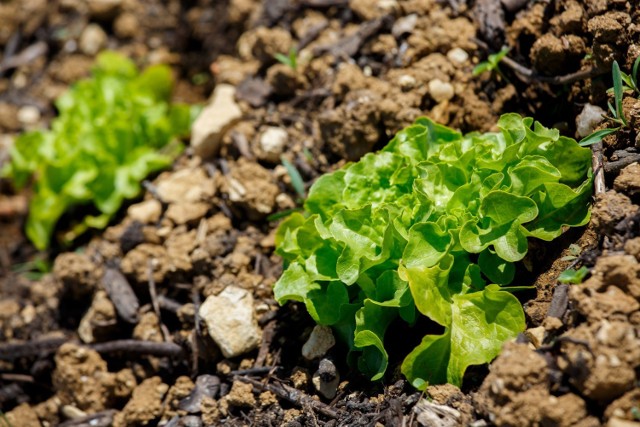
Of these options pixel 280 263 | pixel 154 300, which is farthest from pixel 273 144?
pixel 154 300

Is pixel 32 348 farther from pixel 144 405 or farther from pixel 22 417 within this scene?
pixel 144 405

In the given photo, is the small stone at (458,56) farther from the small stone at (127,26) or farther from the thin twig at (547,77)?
the small stone at (127,26)

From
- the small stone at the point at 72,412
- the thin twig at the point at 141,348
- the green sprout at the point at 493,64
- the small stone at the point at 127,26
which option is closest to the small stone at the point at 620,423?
the green sprout at the point at 493,64

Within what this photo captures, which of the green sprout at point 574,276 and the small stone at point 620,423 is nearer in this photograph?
the small stone at point 620,423

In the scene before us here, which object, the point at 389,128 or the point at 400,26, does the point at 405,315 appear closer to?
the point at 389,128

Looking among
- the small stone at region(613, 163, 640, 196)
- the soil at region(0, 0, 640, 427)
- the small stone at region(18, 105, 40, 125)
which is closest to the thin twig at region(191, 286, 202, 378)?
the soil at region(0, 0, 640, 427)

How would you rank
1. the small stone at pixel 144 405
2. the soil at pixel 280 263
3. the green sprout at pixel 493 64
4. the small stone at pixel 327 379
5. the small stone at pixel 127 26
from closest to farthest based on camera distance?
the soil at pixel 280 263 < the small stone at pixel 327 379 < the small stone at pixel 144 405 < the green sprout at pixel 493 64 < the small stone at pixel 127 26

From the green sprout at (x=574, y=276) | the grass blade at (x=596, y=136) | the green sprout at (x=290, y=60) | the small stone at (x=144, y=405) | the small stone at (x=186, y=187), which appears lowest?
the small stone at (x=144, y=405)
